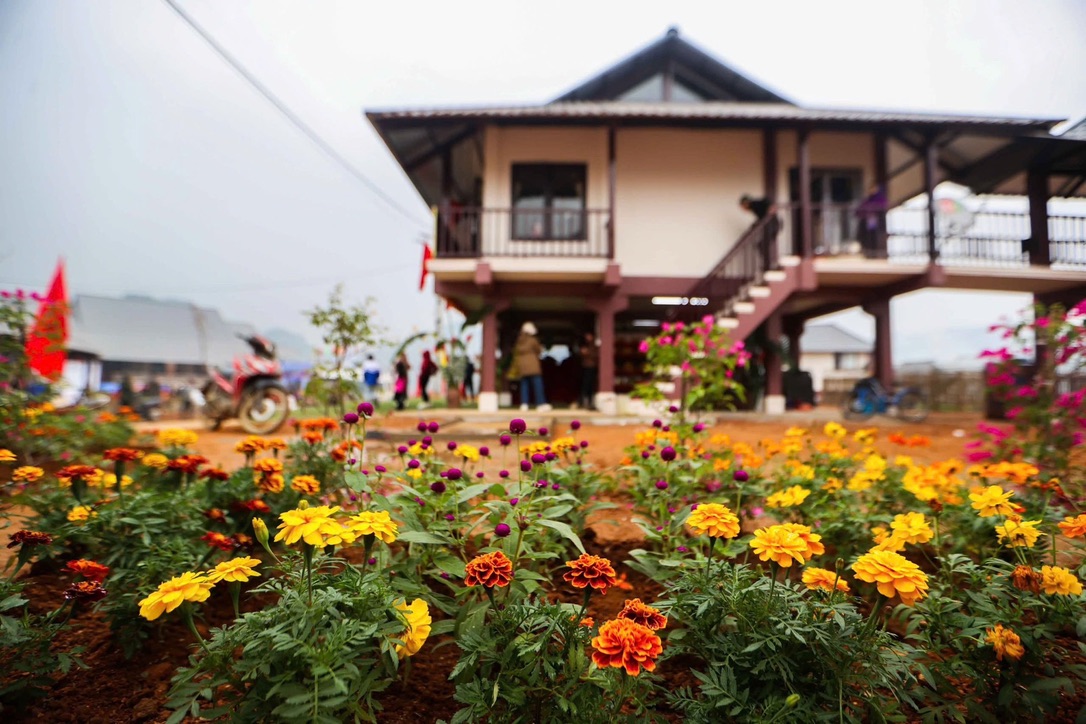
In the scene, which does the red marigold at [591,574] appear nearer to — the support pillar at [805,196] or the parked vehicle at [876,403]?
the support pillar at [805,196]

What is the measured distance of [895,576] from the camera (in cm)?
94

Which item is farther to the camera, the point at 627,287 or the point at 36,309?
the point at 627,287

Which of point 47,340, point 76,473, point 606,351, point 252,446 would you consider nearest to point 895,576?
point 252,446

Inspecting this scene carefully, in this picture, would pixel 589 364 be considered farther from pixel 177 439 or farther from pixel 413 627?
pixel 413 627

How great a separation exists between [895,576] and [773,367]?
786cm

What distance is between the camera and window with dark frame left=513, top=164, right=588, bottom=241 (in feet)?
29.2

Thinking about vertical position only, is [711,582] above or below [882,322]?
below

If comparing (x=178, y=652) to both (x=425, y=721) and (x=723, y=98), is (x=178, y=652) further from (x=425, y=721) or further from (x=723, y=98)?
(x=723, y=98)

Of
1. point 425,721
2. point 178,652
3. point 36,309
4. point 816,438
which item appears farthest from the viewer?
point 816,438

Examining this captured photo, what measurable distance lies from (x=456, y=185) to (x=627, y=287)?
4.57 metres

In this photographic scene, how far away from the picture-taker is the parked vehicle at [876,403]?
26.9 feet

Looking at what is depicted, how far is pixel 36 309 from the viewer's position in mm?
3574

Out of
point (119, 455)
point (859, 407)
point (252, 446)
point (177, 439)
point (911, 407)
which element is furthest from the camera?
point (911, 407)

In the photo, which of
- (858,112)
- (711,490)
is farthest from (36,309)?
Result: (858,112)
